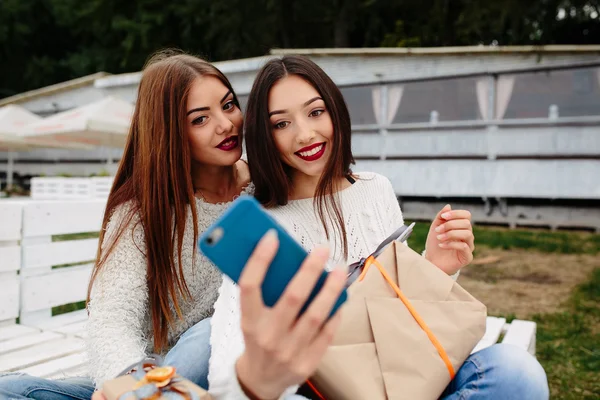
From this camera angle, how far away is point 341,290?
794 millimetres

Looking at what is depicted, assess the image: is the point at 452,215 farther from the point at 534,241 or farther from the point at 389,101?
the point at 389,101

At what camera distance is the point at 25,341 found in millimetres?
2594

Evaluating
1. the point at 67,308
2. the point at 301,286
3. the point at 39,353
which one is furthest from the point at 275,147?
the point at 67,308

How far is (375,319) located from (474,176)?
30.1 ft

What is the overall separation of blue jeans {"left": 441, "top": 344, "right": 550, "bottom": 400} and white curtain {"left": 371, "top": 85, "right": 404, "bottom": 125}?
9502 mm

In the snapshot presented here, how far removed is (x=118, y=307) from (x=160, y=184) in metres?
0.44

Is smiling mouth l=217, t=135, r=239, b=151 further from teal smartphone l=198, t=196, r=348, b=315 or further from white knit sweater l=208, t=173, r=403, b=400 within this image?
teal smartphone l=198, t=196, r=348, b=315

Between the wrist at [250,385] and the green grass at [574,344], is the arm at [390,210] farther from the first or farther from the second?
the green grass at [574,344]

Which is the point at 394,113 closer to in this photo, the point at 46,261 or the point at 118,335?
the point at 46,261

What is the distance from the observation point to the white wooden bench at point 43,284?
260 cm

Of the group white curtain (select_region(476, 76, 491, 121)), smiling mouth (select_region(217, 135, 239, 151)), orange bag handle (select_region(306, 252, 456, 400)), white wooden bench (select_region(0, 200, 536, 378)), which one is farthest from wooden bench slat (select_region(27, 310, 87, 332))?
white curtain (select_region(476, 76, 491, 121))

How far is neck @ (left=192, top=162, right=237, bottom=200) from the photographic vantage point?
2064 mm

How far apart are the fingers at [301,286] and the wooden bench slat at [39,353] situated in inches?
76.6

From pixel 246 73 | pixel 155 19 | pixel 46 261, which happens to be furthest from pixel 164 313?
pixel 155 19
